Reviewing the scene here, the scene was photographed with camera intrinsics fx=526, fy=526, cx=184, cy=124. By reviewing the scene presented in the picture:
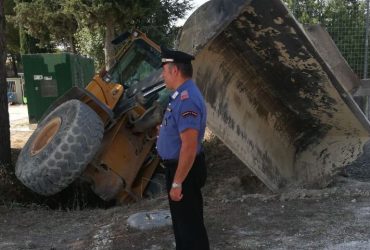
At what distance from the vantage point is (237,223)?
4785 millimetres

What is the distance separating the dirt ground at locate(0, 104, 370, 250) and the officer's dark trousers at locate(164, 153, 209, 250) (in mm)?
680

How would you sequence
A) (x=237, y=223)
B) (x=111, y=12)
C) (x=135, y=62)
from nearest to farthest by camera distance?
(x=237, y=223) < (x=135, y=62) < (x=111, y=12)

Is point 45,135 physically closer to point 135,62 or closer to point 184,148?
point 135,62

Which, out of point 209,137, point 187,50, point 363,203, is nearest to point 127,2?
point 209,137

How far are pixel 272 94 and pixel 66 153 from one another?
275 cm

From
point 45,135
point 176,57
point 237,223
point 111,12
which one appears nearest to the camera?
point 176,57

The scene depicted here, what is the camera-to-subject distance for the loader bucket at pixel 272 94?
5352mm

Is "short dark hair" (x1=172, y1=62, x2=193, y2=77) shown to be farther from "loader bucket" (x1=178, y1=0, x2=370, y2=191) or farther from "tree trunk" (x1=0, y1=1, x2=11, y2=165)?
"tree trunk" (x1=0, y1=1, x2=11, y2=165)

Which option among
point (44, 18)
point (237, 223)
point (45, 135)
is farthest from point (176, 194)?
point (44, 18)

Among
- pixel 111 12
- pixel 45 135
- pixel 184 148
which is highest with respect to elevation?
pixel 111 12

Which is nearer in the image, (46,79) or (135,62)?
(135,62)

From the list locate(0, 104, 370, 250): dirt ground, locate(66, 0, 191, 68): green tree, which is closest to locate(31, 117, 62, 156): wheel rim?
locate(0, 104, 370, 250): dirt ground

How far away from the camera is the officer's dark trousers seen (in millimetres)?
3559

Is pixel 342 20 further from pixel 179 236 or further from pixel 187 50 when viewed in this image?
pixel 179 236
